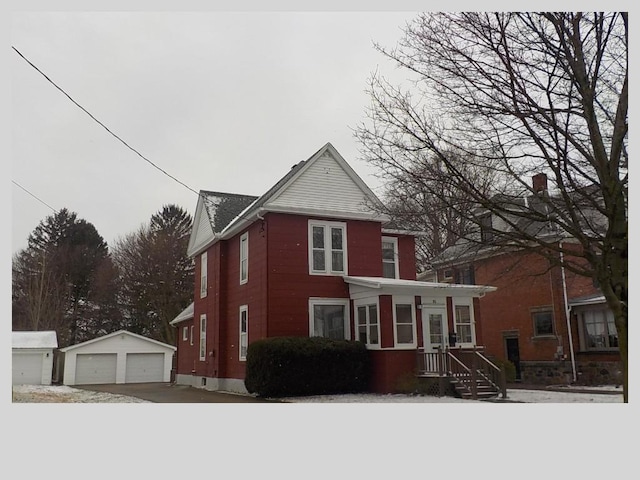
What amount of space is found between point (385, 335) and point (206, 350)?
7.98 m

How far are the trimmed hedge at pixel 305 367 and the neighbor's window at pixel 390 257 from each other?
3.87m

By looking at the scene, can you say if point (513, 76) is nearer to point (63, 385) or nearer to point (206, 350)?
point (206, 350)

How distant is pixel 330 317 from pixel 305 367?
2.36 m

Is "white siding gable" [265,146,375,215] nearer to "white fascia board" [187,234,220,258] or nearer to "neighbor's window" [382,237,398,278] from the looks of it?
"neighbor's window" [382,237,398,278]

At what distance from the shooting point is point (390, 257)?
738 inches

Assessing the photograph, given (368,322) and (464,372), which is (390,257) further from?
(464,372)

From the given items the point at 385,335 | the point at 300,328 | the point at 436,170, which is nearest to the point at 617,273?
the point at 436,170

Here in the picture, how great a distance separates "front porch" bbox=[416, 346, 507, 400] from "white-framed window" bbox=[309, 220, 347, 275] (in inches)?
143

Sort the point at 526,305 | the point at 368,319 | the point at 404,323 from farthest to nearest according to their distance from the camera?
the point at 526,305
the point at 368,319
the point at 404,323

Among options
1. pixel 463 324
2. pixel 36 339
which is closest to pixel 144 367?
pixel 36 339

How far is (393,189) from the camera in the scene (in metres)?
9.62

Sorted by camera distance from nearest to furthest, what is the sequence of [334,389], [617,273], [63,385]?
1. [617,273]
2. [334,389]
3. [63,385]

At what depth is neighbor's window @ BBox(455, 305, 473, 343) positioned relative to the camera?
16.5m

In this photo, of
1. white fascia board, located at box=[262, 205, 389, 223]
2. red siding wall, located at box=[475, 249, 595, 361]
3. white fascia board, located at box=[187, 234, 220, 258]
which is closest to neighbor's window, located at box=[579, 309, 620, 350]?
red siding wall, located at box=[475, 249, 595, 361]
